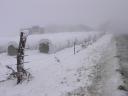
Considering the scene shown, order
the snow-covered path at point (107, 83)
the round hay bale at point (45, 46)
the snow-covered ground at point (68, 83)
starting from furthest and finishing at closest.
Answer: the round hay bale at point (45, 46)
the snow-covered ground at point (68, 83)
the snow-covered path at point (107, 83)

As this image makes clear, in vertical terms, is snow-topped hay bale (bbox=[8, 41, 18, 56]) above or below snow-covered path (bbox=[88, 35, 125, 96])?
above

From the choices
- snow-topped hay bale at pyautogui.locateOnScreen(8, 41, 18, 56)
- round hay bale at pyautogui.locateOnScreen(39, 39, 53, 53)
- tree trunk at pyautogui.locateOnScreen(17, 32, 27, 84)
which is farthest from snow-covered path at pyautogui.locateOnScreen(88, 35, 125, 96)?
snow-topped hay bale at pyautogui.locateOnScreen(8, 41, 18, 56)

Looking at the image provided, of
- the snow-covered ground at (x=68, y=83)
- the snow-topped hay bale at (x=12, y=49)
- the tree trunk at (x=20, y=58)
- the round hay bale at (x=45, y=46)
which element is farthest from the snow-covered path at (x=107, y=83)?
the snow-topped hay bale at (x=12, y=49)

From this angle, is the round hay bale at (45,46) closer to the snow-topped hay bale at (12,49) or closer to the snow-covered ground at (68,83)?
the snow-topped hay bale at (12,49)

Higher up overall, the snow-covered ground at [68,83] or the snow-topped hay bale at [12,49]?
the snow-topped hay bale at [12,49]

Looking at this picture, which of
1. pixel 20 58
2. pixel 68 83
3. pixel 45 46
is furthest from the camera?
pixel 45 46

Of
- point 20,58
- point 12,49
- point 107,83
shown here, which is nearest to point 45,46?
point 12,49

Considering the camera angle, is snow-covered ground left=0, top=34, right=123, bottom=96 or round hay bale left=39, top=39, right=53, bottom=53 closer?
snow-covered ground left=0, top=34, right=123, bottom=96

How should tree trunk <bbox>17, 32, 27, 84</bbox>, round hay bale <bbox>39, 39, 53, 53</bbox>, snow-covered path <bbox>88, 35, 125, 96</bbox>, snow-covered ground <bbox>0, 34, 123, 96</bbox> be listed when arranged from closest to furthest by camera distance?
snow-covered path <bbox>88, 35, 125, 96</bbox>
snow-covered ground <bbox>0, 34, 123, 96</bbox>
tree trunk <bbox>17, 32, 27, 84</bbox>
round hay bale <bbox>39, 39, 53, 53</bbox>

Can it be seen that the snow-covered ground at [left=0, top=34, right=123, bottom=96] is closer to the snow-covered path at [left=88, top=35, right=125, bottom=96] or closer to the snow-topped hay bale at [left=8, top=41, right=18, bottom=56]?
the snow-covered path at [left=88, top=35, right=125, bottom=96]

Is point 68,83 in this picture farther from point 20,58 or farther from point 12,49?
point 12,49

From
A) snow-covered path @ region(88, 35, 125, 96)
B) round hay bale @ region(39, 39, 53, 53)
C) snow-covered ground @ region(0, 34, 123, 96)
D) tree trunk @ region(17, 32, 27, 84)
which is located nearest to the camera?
snow-covered path @ region(88, 35, 125, 96)

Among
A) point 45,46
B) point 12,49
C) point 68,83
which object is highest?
point 45,46

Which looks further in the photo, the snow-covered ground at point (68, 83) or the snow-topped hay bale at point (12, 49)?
the snow-topped hay bale at point (12, 49)
